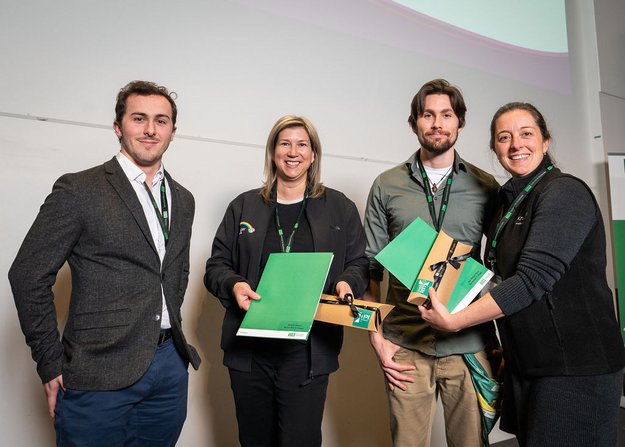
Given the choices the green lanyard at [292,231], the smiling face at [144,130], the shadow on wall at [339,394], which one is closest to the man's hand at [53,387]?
the smiling face at [144,130]

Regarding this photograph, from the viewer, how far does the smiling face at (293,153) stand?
1.76m

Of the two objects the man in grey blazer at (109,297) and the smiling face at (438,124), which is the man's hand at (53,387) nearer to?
the man in grey blazer at (109,297)

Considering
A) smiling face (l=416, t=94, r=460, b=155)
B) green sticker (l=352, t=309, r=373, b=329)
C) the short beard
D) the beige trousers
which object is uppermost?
smiling face (l=416, t=94, r=460, b=155)

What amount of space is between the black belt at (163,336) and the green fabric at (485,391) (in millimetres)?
1101

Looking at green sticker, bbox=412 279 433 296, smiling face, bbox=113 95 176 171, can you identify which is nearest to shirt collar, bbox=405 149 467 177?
green sticker, bbox=412 279 433 296

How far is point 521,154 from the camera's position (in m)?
1.54

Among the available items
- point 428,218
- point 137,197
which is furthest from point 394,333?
point 137,197

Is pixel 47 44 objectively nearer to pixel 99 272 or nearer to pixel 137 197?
pixel 137 197

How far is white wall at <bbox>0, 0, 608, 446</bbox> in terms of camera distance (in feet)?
6.32

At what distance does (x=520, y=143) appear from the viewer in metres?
1.54

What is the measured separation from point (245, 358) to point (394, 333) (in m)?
0.60

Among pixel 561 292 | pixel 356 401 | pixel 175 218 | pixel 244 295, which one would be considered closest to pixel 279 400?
pixel 244 295

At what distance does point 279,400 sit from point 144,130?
1.07 metres

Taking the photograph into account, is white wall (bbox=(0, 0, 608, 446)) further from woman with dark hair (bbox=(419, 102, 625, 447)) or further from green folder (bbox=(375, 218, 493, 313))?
woman with dark hair (bbox=(419, 102, 625, 447))
